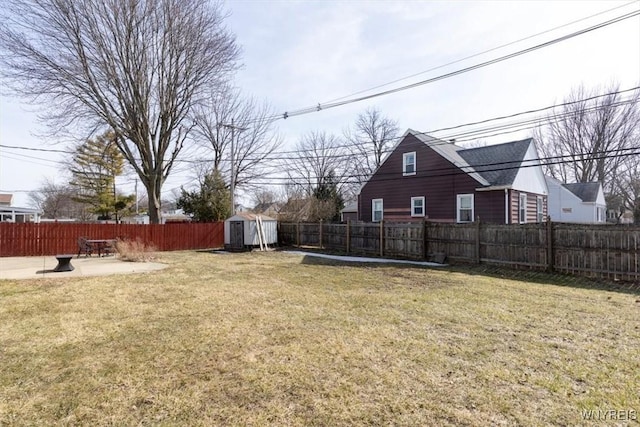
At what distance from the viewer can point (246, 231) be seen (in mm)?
18078

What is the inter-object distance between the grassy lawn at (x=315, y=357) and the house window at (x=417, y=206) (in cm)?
1115

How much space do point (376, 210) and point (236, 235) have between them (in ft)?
26.8

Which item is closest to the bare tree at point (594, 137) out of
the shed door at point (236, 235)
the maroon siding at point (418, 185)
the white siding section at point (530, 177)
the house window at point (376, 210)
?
the white siding section at point (530, 177)

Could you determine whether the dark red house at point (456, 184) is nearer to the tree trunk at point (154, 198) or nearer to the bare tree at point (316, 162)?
the tree trunk at point (154, 198)

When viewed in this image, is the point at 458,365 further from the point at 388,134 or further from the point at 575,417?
the point at 388,134

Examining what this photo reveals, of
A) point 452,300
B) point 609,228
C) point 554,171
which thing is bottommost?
point 452,300

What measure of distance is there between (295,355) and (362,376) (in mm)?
837

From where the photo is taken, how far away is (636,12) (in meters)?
8.10

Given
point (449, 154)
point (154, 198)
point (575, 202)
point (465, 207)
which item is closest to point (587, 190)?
point (575, 202)

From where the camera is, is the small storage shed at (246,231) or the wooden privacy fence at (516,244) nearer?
the wooden privacy fence at (516,244)

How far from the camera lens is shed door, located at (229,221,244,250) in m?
18.3

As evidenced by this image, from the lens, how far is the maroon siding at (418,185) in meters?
16.9

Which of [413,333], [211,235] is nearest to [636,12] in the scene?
[413,333]

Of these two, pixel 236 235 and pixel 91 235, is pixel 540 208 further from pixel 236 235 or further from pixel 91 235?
pixel 91 235
